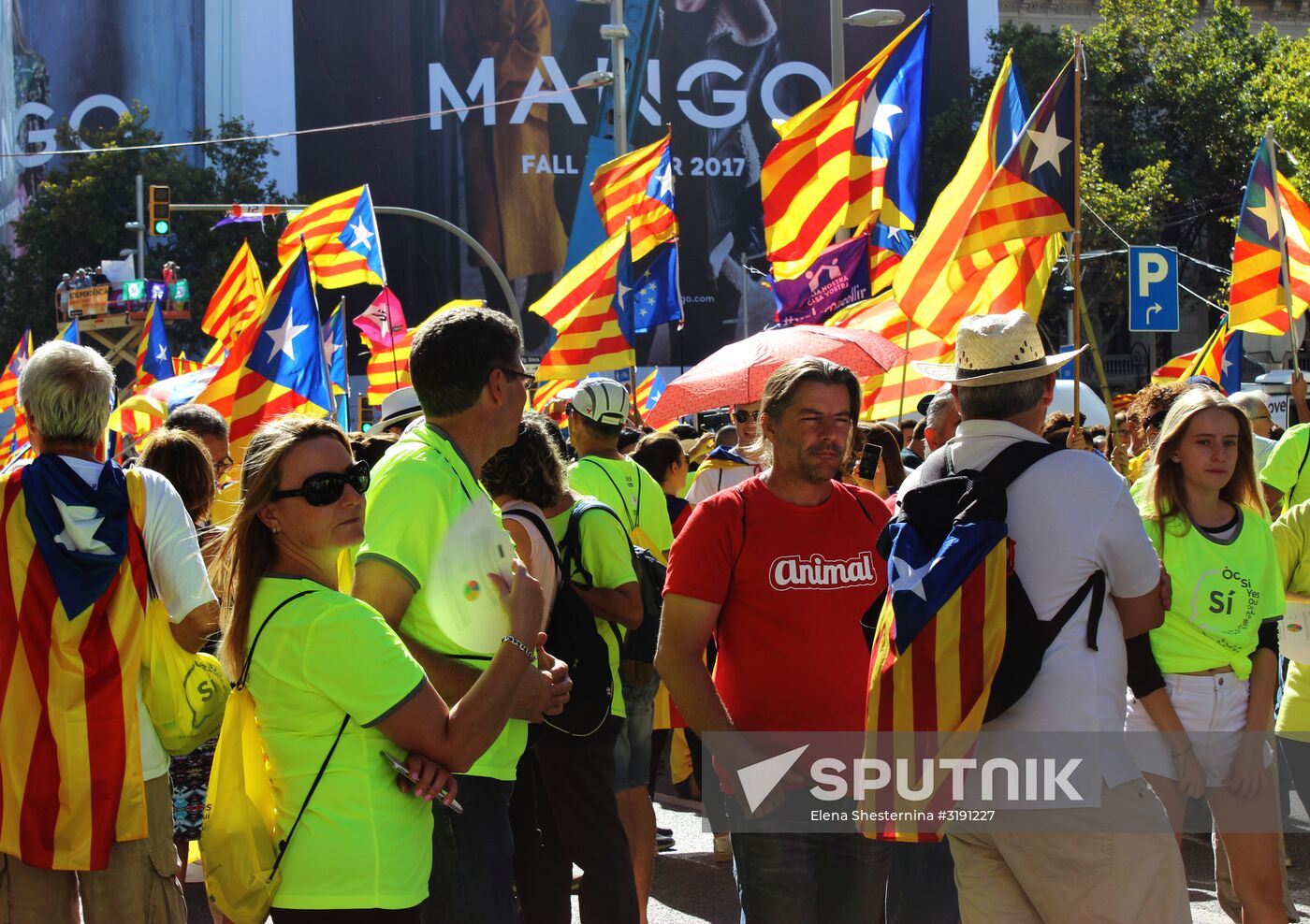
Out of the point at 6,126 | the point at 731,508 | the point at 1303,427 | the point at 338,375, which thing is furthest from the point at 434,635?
the point at 6,126

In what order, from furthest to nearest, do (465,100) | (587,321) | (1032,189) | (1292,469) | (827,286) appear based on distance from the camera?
1. (465,100)
2. (587,321)
3. (827,286)
4. (1032,189)
5. (1292,469)

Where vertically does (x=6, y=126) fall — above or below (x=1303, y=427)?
above

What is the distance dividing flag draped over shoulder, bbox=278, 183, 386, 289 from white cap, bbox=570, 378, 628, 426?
9631 mm

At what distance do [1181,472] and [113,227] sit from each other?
144 feet

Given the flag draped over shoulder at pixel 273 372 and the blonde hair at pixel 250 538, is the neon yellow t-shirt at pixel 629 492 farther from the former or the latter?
the flag draped over shoulder at pixel 273 372

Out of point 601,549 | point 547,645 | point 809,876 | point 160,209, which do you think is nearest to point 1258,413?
point 601,549

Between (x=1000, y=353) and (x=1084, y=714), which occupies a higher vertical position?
(x=1000, y=353)

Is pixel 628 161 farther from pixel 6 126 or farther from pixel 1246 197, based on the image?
pixel 6 126

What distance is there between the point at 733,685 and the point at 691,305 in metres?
47.2

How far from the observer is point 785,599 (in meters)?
3.97

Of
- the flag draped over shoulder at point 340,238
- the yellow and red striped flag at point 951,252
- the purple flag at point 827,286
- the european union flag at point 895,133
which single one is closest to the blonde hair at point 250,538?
the yellow and red striped flag at point 951,252

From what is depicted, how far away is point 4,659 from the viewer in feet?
12.3

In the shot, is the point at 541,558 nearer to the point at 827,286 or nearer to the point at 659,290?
the point at 827,286

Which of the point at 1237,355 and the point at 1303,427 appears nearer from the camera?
the point at 1303,427
